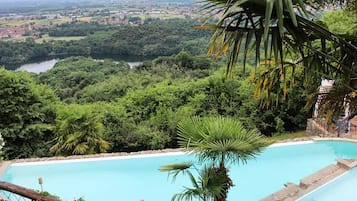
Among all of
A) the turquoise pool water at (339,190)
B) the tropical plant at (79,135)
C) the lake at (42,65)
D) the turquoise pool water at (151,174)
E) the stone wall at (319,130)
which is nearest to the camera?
the turquoise pool water at (339,190)

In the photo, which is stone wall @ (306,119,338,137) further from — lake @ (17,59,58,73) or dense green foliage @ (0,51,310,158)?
lake @ (17,59,58,73)

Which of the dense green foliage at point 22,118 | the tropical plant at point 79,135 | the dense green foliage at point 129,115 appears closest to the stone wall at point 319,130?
the dense green foliage at point 129,115

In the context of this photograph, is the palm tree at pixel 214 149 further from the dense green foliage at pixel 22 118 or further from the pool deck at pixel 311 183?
the dense green foliage at pixel 22 118

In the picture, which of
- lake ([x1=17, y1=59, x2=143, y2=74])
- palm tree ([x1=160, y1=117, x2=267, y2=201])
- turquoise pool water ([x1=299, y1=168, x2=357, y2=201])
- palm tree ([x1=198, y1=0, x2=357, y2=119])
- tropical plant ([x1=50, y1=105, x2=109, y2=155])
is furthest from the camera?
lake ([x1=17, y1=59, x2=143, y2=74])

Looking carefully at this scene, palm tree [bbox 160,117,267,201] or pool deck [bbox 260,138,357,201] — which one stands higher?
palm tree [bbox 160,117,267,201]

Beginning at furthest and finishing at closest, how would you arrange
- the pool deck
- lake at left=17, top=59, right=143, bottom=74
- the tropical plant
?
lake at left=17, top=59, right=143, bottom=74 < the tropical plant < the pool deck

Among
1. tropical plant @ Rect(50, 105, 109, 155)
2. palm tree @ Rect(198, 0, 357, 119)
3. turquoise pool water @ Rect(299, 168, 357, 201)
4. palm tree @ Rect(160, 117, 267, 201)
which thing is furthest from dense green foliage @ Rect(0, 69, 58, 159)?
palm tree @ Rect(198, 0, 357, 119)

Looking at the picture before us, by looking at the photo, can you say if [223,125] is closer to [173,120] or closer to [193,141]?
[193,141]
